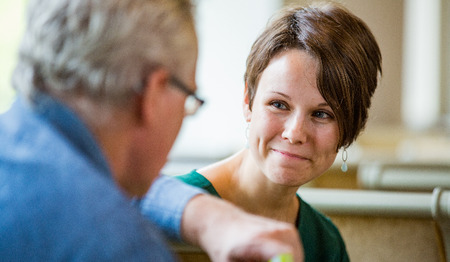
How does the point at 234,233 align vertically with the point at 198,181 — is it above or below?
above

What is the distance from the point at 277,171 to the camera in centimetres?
161

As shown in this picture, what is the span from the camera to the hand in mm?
1002

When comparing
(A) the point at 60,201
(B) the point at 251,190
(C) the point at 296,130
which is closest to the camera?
(A) the point at 60,201

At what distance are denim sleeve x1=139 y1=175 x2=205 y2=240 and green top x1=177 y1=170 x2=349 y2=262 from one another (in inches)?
11.8

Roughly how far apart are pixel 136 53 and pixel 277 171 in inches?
29.3

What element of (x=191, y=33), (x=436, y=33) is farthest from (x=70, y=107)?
(x=436, y=33)

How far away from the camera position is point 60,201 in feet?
2.69

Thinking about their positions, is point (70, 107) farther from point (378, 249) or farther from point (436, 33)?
point (436, 33)

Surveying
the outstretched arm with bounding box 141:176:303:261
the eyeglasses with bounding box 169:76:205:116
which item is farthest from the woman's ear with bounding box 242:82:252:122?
the eyeglasses with bounding box 169:76:205:116

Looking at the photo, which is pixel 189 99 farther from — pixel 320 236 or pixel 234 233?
pixel 320 236

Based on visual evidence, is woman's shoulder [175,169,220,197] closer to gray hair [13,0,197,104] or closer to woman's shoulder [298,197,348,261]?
woman's shoulder [298,197,348,261]

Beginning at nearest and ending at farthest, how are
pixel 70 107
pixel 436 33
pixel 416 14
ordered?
1. pixel 70 107
2. pixel 436 33
3. pixel 416 14

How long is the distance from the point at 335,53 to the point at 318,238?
527mm

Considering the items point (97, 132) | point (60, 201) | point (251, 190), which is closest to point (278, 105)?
point (251, 190)
